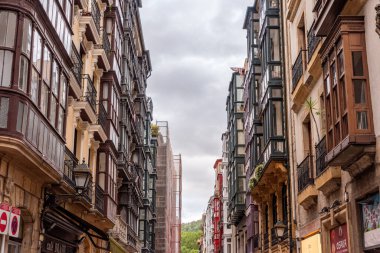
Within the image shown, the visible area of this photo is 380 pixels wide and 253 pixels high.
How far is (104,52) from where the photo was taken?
1070 inches

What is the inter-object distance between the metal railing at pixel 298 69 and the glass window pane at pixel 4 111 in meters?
11.6

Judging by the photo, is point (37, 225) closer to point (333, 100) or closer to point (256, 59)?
point (333, 100)

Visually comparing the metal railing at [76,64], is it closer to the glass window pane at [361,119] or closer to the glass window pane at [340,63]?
the glass window pane at [340,63]

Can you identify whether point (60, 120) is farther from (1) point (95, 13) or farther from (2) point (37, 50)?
(1) point (95, 13)

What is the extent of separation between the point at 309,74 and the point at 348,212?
610 centimetres

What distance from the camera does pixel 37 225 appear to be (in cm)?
1658

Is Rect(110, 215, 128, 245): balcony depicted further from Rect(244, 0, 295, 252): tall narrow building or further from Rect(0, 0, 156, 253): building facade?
Rect(244, 0, 295, 252): tall narrow building

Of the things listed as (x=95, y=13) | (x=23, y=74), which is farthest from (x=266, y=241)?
(x=23, y=74)

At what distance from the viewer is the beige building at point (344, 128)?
43.3 ft

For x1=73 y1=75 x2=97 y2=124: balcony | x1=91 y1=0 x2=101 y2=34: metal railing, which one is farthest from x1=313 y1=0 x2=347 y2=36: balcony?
x1=91 y1=0 x2=101 y2=34: metal railing

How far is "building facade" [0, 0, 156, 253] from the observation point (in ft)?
44.5

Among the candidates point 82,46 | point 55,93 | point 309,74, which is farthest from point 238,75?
point 55,93

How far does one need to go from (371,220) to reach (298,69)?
30.7 ft

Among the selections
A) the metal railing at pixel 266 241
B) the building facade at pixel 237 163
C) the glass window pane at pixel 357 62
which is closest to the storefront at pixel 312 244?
the glass window pane at pixel 357 62
